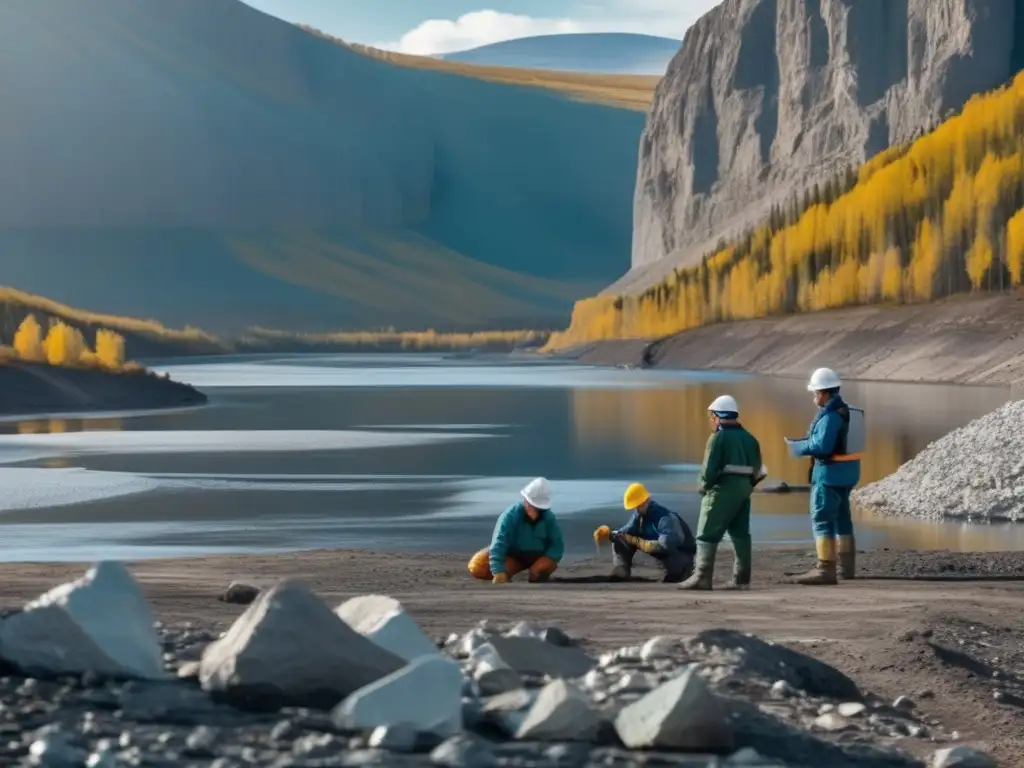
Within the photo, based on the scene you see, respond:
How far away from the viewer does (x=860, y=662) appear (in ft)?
37.2

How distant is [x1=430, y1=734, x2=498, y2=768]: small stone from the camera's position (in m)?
7.96

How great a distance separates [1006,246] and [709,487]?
76.9 meters

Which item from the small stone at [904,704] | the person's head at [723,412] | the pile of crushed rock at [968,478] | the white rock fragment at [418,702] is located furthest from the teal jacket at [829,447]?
the pile of crushed rock at [968,478]

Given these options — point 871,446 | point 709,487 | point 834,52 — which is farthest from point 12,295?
point 709,487

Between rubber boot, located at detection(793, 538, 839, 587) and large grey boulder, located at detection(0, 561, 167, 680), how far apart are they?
300 inches

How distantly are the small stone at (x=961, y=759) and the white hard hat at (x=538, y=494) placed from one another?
647 cm

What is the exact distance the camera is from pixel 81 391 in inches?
2400

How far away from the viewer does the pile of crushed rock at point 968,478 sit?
2388cm

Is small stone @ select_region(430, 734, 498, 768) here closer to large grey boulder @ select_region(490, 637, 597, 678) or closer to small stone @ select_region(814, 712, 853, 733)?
large grey boulder @ select_region(490, 637, 597, 678)

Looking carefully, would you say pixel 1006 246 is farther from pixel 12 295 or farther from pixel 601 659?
pixel 601 659

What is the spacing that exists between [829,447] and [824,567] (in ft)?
3.56

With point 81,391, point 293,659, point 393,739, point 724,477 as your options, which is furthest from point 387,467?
point 81,391

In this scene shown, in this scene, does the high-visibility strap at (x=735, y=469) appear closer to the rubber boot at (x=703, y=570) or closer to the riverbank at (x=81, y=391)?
the rubber boot at (x=703, y=570)

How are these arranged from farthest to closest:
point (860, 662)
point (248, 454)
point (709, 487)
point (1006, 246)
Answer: point (1006, 246) < point (248, 454) < point (709, 487) < point (860, 662)
